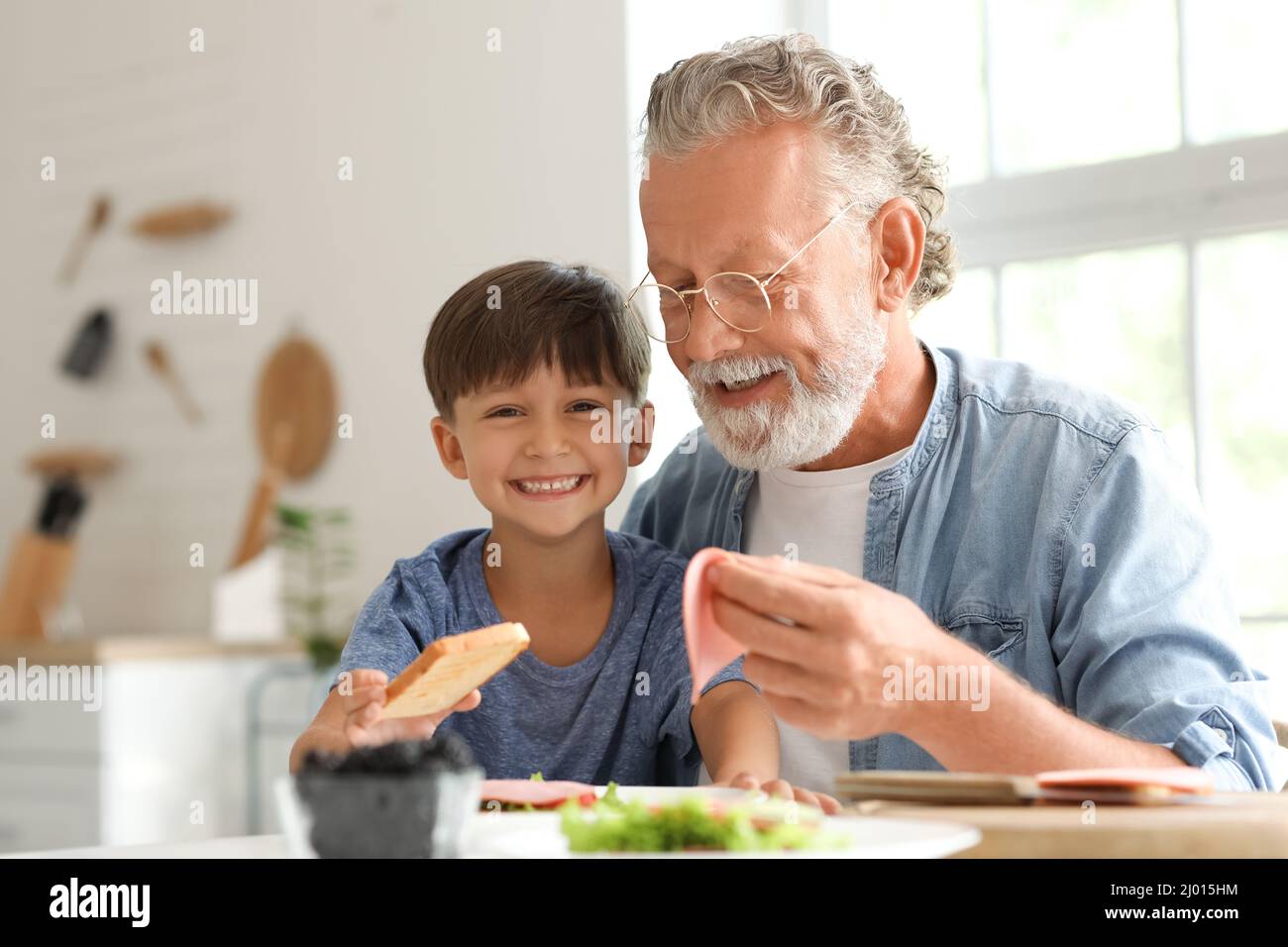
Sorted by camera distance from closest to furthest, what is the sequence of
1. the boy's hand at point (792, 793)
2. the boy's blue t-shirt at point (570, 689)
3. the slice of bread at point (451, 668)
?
the boy's hand at point (792, 793) → the slice of bread at point (451, 668) → the boy's blue t-shirt at point (570, 689)

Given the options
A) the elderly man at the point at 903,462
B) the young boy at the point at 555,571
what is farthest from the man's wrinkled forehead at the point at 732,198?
the young boy at the point at 555,571

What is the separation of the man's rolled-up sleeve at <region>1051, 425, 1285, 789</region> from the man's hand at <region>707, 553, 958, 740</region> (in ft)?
1.00

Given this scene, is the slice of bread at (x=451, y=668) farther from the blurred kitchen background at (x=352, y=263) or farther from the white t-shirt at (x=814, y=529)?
the blurred kitchen background at (x=352, y=263)

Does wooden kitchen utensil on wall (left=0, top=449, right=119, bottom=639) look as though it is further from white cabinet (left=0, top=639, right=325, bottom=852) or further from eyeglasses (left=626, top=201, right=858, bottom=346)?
eyeglasses (left=626, top=201, right=858, bottom=346)

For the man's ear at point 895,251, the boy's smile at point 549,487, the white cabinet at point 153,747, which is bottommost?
the white cabinet at point 153,747

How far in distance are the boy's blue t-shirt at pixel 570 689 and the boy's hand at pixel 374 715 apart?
269 millimetres

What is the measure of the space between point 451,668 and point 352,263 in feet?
9.42

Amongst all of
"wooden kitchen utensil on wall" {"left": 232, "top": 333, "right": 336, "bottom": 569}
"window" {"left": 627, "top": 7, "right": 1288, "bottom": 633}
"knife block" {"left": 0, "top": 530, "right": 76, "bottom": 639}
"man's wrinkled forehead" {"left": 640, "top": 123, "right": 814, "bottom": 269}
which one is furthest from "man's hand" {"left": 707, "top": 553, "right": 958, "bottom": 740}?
"knife block" {"left": 0, "top": 530, "right": 76, "bottom": 639}

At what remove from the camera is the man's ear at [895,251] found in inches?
67.2

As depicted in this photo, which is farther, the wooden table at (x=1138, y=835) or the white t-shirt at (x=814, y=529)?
the white t-shirt at (x=814, y=529)

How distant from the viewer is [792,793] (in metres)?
0.94

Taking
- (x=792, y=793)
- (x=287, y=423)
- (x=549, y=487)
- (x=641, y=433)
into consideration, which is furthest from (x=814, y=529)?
(x=287, y=423)

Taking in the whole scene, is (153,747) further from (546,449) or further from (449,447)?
(546,449)

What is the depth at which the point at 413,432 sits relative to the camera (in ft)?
11.7
